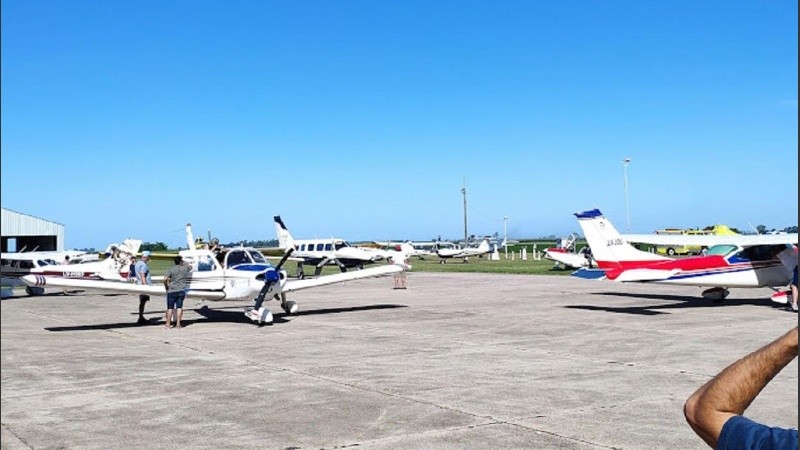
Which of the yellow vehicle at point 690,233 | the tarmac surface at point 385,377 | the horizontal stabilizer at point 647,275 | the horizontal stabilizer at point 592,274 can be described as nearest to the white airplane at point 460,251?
the yellow vehicle at point 690,233

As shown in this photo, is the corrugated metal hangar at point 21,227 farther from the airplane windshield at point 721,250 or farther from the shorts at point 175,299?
the airplane windshield at point 721,250

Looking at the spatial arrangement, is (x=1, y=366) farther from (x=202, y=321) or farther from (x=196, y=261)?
(x=202, y=321)

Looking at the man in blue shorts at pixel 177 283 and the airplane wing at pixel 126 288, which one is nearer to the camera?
the airplane wing at pixel 126 288

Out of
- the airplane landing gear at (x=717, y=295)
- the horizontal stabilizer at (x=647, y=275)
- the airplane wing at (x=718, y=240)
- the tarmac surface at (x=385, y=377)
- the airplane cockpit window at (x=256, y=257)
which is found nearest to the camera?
the tarmac surface at (x=385, y=377)

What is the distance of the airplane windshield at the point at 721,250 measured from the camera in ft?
70.0

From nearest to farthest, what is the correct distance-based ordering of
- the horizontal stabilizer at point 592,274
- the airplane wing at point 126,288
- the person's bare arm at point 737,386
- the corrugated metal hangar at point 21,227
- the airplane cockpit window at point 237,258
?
the corrugated metal hangar at point 21,227 → the person's bare arm at point 737,386 → the airplane wing at point 126,288 → the airplane cockpit window at point 237,258 → the horizontal stabilizer at point 592,274

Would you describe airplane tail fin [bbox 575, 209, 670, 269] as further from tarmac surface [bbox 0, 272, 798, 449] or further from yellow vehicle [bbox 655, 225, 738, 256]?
yellow vehicle [bbox 655, 225, 738, 256]

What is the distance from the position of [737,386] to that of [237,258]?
1681 centimetres

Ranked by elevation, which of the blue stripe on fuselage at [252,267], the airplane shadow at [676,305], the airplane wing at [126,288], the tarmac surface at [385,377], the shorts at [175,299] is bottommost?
the tarmac surface at [385,377]

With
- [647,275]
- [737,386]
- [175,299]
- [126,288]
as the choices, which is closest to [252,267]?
[175,299]

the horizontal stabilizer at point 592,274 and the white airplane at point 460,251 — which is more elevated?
the white airplane at point 460,251

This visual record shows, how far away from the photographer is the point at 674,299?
24281 mm

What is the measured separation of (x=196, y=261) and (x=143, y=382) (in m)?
7.56

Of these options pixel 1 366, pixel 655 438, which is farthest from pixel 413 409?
pixel 1 366
